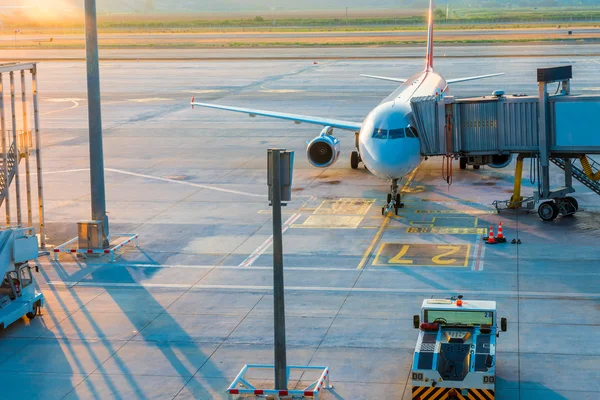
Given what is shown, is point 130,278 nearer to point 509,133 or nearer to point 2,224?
point 2,224

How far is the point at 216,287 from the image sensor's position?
27188mm

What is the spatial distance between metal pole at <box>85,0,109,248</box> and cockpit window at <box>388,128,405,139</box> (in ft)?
34.9

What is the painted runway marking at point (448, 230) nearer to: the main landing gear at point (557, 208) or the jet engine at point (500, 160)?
the main landing gear at point (557, 208)

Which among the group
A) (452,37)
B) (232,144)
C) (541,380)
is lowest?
(541,380)

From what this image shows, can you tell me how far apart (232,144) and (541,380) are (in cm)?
3474

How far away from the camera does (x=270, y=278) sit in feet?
91.8

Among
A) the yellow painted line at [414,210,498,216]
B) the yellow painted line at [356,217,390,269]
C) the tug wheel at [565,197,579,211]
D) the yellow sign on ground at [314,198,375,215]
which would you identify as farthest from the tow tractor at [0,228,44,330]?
the tug wheel at [565,197,579,211]

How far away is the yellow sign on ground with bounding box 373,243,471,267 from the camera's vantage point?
29.1 m

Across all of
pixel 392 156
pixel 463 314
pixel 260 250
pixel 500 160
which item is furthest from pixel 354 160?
pixel 463 314

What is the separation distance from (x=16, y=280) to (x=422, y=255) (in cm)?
1249

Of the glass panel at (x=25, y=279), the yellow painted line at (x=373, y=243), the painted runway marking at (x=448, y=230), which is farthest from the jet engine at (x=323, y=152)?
the glass panel at (x=25, y=279)

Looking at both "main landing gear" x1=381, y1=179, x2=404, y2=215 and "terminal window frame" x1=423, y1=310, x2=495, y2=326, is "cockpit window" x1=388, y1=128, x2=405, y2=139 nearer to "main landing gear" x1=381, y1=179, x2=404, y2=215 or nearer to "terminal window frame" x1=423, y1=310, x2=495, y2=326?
"main landing gear" x1=381, y1=179, x2=404, y2=215

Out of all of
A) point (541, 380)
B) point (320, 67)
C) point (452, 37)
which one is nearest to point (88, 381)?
point (541, 380)

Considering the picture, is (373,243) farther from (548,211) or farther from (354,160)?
(354,160)
